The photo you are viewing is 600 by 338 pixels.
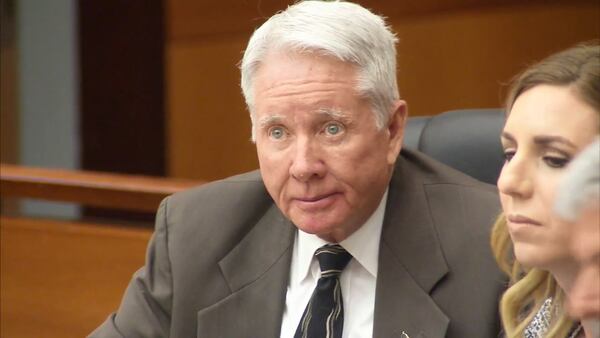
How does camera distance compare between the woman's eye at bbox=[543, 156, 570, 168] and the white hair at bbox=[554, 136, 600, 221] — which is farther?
the woman's eye at bbox=[543, 156, 570, 168]

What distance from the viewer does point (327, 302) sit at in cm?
204

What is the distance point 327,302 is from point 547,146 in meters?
0.68

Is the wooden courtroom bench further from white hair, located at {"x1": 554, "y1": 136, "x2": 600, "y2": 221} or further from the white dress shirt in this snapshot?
white hair, located at {"x1": 554, "y1": 136, "x2": 600, "y2": 221}

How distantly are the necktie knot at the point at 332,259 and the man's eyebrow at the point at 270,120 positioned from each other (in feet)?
0.86

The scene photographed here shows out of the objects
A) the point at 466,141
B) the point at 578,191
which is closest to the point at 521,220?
the point at 578,191

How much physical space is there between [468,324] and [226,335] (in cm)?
46

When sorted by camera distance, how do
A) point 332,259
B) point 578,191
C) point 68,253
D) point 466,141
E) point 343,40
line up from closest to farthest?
point 578,191
point 343,40
point 332,259
point 466,141
point 68,253

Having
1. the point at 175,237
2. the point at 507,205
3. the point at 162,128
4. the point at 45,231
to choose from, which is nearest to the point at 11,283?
the point at 45,231

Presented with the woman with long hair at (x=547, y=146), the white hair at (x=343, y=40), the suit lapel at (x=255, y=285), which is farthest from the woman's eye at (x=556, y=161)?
the suit lapel at (x=255, y=285)

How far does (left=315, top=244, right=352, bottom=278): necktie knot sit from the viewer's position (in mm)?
2072

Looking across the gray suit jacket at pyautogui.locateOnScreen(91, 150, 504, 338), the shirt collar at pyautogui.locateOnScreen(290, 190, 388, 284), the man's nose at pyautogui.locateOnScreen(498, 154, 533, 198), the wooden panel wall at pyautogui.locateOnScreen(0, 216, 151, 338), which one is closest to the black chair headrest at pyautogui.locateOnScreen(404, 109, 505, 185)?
the gray suit jacket at pyautogui.locateOnScreen(91, 150, 504, 338)

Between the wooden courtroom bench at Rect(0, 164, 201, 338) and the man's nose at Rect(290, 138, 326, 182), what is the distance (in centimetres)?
109

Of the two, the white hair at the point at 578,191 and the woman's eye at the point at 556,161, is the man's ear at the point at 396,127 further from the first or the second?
the white hair at the point at 578,191

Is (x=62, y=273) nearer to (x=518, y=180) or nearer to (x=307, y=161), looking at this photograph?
(x=307, y=161)
